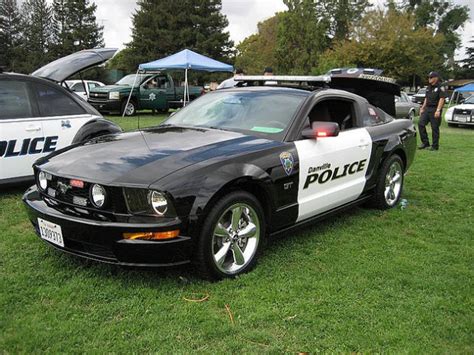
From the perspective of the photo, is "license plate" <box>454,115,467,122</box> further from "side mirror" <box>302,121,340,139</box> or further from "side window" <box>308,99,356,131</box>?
"side mirror" <box>302,121,340,139</box>

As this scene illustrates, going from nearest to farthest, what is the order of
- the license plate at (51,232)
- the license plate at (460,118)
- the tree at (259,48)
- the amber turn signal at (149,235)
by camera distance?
the amber turn signal at (149,235) < the license plate at (51,232) < the license plate at (460,118) < the tree at (259,48)

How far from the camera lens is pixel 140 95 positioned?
721 inches

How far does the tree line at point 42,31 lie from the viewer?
5009 centimetres

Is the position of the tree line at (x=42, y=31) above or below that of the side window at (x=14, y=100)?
above

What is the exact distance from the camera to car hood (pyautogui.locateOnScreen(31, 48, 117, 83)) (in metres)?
6.13

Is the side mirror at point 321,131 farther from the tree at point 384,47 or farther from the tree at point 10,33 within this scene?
the tree at point 10,33

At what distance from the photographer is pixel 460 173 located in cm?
789

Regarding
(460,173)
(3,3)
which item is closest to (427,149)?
(460,173)

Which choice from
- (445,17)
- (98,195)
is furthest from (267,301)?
(445,17)

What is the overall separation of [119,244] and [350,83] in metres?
4.25

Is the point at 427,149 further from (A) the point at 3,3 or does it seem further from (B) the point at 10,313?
(A) the point at 3,3

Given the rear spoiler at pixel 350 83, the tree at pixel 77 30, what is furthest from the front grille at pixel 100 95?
the tree at pixel 77 30

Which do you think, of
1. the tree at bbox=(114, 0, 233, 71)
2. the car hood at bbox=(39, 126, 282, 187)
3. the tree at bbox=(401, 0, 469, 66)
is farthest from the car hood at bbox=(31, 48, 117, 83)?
the tree at bbox=(401, 0, 469, 66)

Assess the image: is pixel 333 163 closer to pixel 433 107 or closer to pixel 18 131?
pixel 18 131
